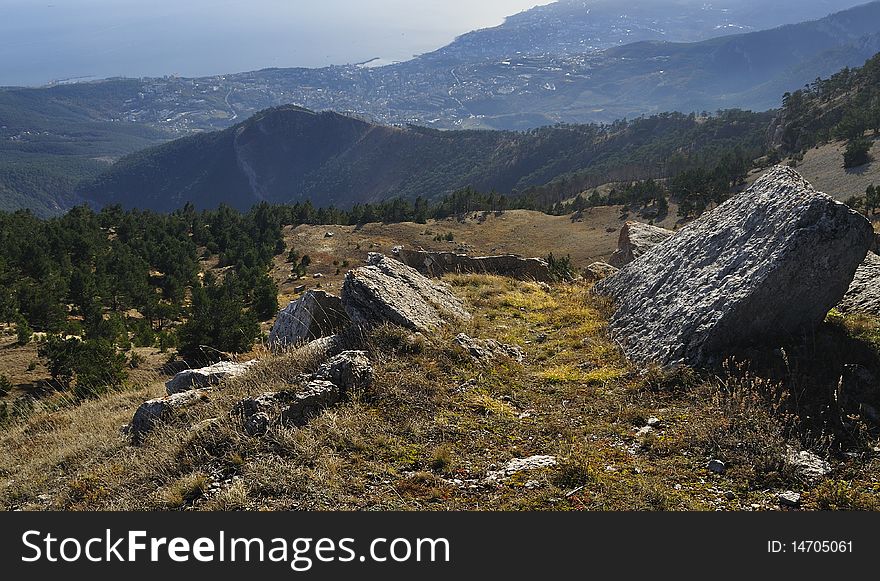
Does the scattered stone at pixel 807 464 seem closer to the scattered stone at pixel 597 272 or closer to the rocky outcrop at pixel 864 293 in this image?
the rocky outcrop at pixel 864 293

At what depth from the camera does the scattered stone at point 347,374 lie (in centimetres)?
836

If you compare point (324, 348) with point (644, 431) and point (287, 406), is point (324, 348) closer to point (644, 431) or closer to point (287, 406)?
point (287, 406)

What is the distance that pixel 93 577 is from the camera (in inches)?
193

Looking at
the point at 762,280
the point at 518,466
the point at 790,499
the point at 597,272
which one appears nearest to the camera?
the point at 790,499

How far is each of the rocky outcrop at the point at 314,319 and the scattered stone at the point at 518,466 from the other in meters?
7.04

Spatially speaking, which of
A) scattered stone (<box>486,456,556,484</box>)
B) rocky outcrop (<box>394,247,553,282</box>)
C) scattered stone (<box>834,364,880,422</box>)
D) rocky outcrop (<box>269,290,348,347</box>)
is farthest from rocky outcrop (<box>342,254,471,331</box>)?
scattered stone (<box>834,364,880,422</box>)

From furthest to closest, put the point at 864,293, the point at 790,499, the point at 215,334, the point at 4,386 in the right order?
the point at 215,334 → the point at 4,386 → the point at 864,293 → the point at 790,499

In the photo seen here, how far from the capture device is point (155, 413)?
8945mm

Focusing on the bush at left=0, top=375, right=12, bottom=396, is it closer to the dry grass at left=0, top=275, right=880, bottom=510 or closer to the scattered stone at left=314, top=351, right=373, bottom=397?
the dry grass at left=0, top=275, right=880, bottom=510

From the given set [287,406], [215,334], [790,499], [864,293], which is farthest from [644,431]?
[215,334]

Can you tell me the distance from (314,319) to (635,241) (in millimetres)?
A: 13172

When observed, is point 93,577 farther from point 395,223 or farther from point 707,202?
point 707,202

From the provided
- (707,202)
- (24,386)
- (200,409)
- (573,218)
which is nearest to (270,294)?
(24,386)

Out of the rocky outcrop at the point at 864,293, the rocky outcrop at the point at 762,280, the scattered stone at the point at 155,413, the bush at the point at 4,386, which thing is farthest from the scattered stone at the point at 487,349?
the bush at the point at 4,386
